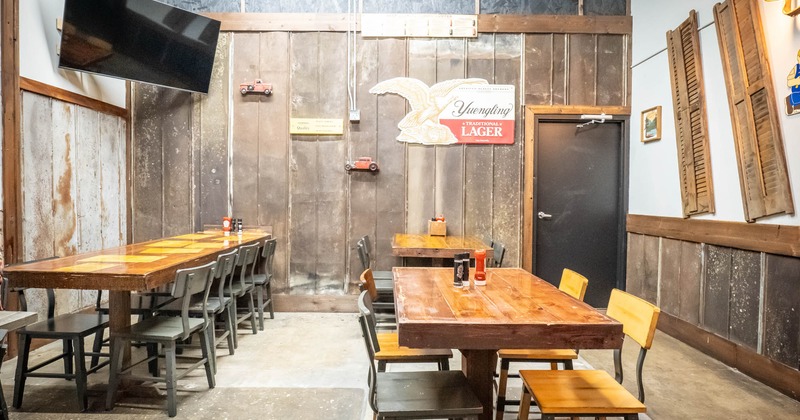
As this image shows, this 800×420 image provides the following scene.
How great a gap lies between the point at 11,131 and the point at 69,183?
0.79 m

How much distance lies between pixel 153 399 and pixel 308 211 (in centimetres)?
262

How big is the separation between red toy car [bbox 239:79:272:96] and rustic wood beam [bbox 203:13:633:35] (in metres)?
0.57

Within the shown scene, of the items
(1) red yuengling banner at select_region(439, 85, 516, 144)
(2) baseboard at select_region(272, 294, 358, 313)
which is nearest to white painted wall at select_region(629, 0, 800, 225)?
(1) red yuengling banner at select_region(439, 85, 516, 144)

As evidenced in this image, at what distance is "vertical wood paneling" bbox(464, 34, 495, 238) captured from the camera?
5.08 m

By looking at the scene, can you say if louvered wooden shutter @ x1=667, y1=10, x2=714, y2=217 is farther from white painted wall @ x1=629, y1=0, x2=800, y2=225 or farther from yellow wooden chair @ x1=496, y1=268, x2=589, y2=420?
yellow wooden chair @ x1=496, y1=268, x2=589, y2=420

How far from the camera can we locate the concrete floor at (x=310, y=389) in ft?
8.78

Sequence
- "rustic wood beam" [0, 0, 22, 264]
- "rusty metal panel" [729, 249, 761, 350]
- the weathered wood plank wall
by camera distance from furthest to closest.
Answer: the weathered wood plank wall, "rustic wood beam" [0, 0, 22, 264], "rusty metal panel" [729, 249, 761, 350]

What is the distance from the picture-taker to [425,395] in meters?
1.86

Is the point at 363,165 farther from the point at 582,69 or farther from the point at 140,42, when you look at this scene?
the point at 582,69

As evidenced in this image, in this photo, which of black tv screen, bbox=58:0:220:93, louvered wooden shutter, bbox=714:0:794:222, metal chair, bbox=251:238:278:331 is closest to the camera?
louvered wooden shutter, bbox=714:0:794:222

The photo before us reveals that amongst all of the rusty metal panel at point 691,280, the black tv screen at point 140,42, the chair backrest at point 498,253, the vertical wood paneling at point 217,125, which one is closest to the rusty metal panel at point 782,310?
the rusty metal panel at point 691,280

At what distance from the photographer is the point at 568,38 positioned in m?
5.04

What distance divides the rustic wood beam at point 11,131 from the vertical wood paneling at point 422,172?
3.40m

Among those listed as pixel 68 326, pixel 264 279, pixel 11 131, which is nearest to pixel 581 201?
pixel 264 279
